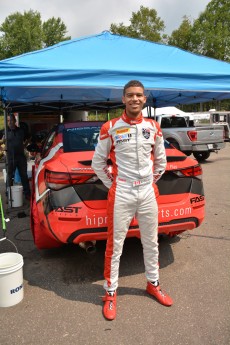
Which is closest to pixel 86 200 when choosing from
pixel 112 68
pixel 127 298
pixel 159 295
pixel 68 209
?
pixel 68 209

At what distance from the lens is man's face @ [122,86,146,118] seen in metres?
2.79

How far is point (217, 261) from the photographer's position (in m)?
3.95

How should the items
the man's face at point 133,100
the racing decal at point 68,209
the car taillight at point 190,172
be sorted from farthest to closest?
the car taillight at point 190,172 < the racing decal at point 68,209 < the man's face at point 133,100

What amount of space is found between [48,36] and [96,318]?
56.4 meters

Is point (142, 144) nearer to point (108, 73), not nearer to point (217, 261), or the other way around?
point (108, 73)

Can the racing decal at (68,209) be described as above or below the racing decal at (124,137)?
below

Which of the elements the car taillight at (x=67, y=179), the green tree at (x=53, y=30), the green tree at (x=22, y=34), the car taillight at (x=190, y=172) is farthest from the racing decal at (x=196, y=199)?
the green tree at (x=53, y=30)

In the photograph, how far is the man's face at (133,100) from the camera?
279 centimetres

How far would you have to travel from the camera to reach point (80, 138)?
14.2 feet

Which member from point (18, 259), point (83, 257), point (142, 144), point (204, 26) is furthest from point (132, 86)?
point (204, 26)

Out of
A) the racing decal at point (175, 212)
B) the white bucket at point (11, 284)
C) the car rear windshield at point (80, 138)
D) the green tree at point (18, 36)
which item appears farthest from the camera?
the green tree at point (18, 36)

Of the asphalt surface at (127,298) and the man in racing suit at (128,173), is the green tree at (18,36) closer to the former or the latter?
the asphalt surface at (127,298)

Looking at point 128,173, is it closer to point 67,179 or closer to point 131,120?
point 131,120

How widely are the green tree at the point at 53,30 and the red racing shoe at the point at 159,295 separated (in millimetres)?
54956
